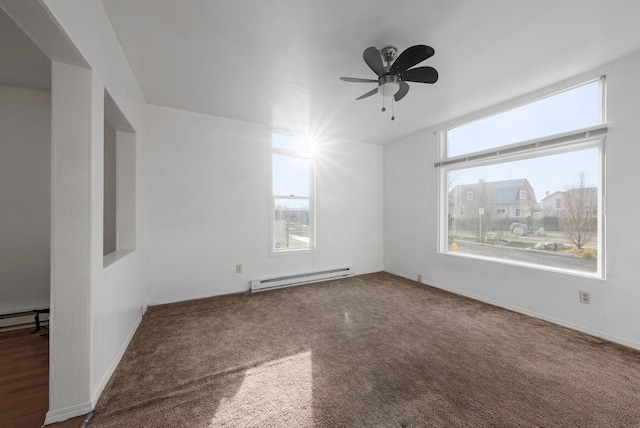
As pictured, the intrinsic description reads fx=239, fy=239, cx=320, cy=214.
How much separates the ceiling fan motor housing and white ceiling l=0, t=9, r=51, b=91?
9.48ft

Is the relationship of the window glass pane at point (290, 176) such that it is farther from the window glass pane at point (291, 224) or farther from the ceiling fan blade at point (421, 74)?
the ceiling fan blade at point (421, 74)

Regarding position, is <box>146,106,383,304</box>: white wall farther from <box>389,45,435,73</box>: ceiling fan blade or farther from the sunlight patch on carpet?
<box>389,45,435,73</box>: ceiling fan blade

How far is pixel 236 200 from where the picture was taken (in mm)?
3734

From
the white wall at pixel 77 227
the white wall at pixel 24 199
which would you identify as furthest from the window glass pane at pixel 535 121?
the white wall at pixel 24 199

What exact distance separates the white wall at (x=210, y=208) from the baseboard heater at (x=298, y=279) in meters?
0.12

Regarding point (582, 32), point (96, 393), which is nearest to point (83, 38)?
Answer: point (96, 393)

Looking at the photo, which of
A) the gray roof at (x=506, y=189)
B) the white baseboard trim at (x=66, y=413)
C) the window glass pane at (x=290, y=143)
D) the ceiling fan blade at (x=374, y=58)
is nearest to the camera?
the white baseboard trim at (x=66, y=413)

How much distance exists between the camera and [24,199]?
2.67m

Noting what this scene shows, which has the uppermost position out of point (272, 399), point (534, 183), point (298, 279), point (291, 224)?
point (534, 183)

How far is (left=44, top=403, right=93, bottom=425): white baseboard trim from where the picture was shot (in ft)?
4.67

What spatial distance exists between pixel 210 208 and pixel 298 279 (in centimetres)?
183

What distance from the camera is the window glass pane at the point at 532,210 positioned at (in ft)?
8.67

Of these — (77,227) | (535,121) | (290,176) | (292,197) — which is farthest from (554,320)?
(77,227)

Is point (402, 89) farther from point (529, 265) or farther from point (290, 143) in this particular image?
point (529, 265)
